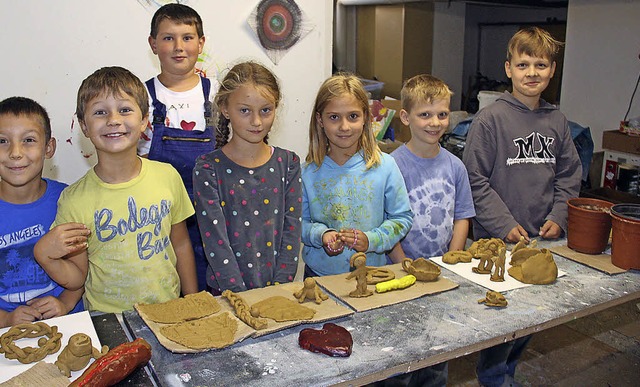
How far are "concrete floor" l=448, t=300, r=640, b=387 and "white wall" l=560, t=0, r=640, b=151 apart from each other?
227cm

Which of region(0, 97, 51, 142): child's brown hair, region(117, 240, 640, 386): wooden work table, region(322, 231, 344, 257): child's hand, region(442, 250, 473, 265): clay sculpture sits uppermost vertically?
region(0, 97, 51, 142): child's brown hair

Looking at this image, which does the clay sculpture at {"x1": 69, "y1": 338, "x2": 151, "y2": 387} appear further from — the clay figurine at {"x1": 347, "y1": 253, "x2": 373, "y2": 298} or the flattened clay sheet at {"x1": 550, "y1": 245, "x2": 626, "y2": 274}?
the flattened clay sheet at {"x1": 550, "y1": 245, "x2": 626, "y2": 274}

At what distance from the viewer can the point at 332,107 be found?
2.06 meters

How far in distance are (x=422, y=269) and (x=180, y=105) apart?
3.91 ft

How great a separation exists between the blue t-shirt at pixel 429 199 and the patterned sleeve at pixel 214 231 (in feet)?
2.53

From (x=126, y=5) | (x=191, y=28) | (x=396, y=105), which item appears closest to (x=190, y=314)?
(x=191, y=28)

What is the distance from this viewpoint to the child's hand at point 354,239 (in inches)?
76.2

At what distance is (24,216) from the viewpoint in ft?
5.64

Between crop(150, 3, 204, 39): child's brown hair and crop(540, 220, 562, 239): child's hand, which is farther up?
crop(150, 3, 204, 39): child's brown hair

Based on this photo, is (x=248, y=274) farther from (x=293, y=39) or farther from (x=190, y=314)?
(x=293, y=39)

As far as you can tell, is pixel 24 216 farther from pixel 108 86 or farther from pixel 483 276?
pixel 483 276

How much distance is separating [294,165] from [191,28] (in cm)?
77

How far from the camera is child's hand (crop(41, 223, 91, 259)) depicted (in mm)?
1524

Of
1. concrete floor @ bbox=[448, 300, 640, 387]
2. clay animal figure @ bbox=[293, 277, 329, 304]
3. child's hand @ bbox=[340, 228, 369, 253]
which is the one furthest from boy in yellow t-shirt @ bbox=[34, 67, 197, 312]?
concrete floor @ bbox=[448, 300, 640, 387]
